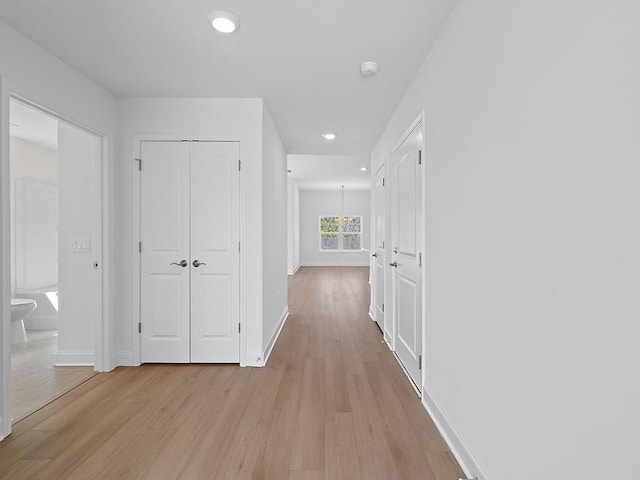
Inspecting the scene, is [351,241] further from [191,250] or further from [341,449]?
[341,449]

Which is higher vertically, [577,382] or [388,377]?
[577,382]

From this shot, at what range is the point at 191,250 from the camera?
3234 mm

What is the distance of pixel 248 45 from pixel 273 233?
83.6 inches

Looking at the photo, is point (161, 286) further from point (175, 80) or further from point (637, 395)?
point (637, 395)

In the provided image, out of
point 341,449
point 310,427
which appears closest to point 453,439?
point 341,449

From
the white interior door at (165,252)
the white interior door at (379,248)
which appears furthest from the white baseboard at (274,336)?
the white interior door at (379,248)

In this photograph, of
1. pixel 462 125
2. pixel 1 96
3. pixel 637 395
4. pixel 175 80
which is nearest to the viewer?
pixel 637 395

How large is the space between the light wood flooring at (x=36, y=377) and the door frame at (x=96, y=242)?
0.77ft

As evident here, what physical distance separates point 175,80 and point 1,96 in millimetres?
1158

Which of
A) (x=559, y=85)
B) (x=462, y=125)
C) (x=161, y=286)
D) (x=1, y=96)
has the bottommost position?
(x=161, y=286)

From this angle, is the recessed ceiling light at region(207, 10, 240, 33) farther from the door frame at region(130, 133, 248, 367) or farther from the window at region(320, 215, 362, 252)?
the window at region(320, 215, 362, 252)

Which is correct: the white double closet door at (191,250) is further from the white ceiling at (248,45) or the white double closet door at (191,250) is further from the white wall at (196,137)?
the white ceiling at (248,45)

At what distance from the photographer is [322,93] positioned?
10.1 feet

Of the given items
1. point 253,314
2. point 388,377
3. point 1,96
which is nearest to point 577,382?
point 388,377
